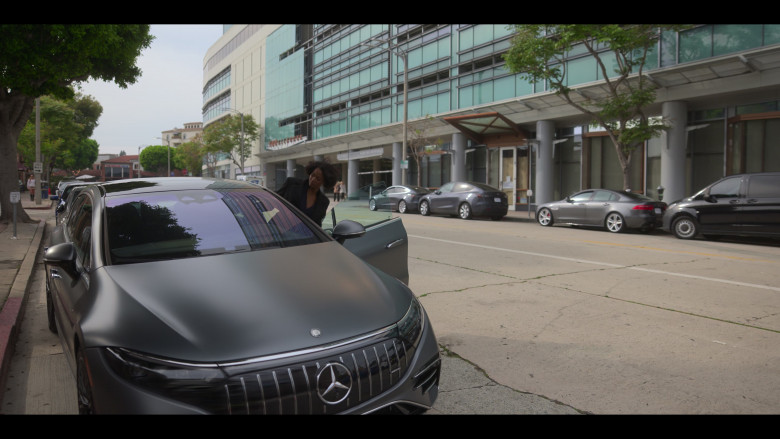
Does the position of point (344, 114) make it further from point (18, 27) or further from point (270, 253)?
point (270, 253)

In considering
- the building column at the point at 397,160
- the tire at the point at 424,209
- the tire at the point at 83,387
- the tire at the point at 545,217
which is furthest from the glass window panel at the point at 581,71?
the tire at the point at 83,387

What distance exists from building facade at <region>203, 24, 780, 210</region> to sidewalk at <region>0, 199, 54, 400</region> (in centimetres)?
737

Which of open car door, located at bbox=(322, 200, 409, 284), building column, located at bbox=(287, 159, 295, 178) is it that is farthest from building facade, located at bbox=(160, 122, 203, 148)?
open car door, located at bbox=(322, 200, 409, 284)

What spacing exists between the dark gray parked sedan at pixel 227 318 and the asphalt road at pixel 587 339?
0.97 m

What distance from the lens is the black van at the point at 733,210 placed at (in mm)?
12867

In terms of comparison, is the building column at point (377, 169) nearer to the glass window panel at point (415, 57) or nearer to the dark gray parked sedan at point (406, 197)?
the glass window panel at point (415, 57)

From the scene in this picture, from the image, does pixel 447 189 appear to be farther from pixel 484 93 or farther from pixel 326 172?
pixel 326 172

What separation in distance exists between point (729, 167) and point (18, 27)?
23146mm

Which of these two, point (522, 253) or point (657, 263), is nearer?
point (657, 263)

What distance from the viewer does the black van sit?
42.2ft

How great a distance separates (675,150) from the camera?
813 inches

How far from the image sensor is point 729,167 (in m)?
20.0

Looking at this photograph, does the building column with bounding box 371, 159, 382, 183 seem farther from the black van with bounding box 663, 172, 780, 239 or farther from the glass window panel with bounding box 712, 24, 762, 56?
the black van with bounding box 663, 172, 780, 239
